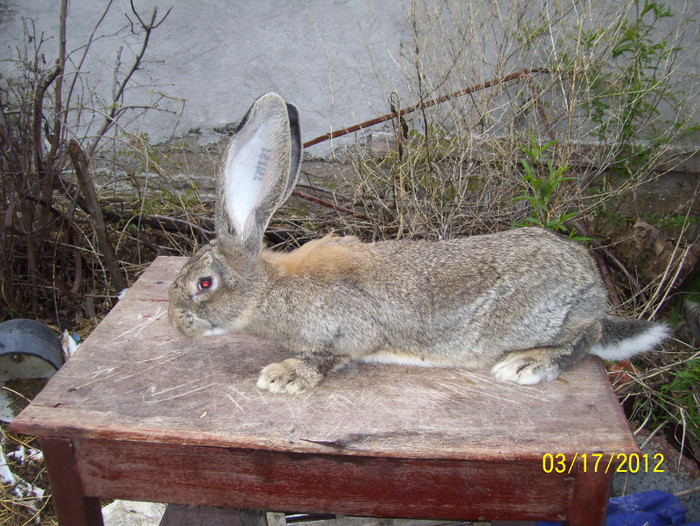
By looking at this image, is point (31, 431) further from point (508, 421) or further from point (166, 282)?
point (508, 421)

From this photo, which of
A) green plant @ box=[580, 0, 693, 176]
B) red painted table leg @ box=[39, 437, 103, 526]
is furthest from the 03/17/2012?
green plant @ box=[580, 0, 693, 176]

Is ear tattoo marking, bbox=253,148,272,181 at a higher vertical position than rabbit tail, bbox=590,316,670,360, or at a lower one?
higher

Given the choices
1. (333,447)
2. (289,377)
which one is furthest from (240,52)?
(333,447)

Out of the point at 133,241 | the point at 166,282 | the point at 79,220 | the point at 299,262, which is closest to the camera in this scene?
the point at 299,262

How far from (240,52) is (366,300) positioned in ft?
9.26

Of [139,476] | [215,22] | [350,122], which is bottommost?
[139,476]

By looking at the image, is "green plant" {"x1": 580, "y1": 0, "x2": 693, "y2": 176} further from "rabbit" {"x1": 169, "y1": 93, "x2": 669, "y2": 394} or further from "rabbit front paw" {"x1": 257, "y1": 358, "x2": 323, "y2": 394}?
"rabbit front paw" {"x1": 257, "y1": 358, "x2": 323, "y2": 394}

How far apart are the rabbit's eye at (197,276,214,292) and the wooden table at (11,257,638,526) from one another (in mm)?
324

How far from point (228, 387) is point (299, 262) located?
0.50 metres

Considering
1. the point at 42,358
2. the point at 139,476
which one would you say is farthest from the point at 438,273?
the point at 42,358

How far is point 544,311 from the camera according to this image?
2.15 metres

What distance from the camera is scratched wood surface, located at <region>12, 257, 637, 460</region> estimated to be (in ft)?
5.94

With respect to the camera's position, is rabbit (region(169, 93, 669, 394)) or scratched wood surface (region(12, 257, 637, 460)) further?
rabbit (region(169, 93, 669, 394))

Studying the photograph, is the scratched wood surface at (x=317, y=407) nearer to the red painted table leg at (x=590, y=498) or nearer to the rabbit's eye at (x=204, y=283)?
the red painted table leg at (x=590, y=498)
